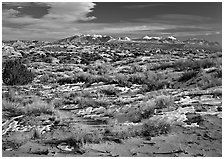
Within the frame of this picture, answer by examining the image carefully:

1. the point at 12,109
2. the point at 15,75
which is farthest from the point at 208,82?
the point at 15,75

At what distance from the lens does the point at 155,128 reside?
8.32m

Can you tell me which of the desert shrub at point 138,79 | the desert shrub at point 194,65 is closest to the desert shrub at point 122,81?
the desert shrub at point 138,79

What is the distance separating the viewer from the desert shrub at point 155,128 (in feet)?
26.8

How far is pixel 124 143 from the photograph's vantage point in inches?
302

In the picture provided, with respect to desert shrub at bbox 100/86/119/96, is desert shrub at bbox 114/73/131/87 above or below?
above

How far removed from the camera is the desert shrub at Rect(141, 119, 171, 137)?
26.8 feet

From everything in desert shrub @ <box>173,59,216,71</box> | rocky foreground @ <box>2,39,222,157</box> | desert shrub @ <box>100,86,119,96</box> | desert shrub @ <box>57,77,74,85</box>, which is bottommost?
rocky foreground @ <box>2,39,222,157</box>

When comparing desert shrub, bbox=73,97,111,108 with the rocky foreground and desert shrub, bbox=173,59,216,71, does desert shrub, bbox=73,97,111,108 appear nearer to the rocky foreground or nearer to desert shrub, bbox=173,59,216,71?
the rocky foreground

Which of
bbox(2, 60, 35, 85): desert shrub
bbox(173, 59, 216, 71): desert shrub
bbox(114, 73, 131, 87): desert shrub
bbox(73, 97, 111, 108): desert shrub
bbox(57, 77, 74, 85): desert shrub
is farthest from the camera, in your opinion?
bbox(173, 59, 216, 71): desert shrub

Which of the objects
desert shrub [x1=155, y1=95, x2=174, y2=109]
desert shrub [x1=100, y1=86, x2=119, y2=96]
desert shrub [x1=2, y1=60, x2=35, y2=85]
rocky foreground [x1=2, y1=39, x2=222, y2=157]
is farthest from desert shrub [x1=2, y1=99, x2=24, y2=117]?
desert shrub [x1=2, y1=60, x2=35, y2=85]

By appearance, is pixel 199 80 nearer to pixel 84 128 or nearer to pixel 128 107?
pixel 128 107

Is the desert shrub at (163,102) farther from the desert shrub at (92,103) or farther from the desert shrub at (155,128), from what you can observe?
the desert shrub at (92,103)

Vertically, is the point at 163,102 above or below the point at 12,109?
above

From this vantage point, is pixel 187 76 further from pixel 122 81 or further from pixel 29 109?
pixel 29 109
